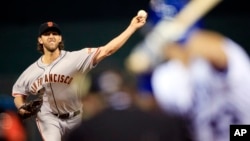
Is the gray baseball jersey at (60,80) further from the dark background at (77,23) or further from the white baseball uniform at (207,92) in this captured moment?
the white baseball uniform at (207,92)

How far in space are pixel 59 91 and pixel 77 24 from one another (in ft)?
0.87

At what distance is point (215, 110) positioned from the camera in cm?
197

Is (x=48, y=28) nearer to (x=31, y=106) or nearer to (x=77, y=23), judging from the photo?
(x=77, y=23)

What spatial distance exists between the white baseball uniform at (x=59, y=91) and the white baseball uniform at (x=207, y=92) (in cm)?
27

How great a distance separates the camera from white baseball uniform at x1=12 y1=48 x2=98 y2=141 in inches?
74.9

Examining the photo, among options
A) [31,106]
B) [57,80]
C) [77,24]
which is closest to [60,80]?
[57,80]

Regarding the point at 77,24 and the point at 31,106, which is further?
the point at 77,24

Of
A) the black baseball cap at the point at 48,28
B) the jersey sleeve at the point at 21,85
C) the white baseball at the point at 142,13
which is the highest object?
the white baseball at the point at 142,13

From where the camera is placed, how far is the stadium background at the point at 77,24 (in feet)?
6.42

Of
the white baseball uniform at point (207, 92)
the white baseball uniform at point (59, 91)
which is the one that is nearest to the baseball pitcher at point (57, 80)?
the white baseball uniform at point (59, 91)

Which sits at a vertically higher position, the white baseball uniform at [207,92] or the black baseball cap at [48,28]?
the black baseball cap at [48,28]

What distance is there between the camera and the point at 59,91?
1.90 meters

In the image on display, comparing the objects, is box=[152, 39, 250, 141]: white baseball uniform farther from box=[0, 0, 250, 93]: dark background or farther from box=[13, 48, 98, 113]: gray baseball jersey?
box=[13, 48, 98, 113]: gray baseball jersey

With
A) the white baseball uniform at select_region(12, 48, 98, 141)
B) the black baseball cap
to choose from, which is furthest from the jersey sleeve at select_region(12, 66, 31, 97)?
the black baseball cap
